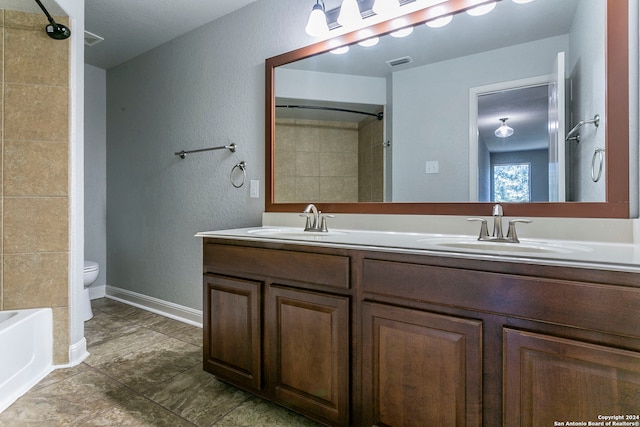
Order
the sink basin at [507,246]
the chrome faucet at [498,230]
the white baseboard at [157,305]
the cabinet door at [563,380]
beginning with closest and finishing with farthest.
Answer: the cabinet door at [563,380], the sink basin at [507,246], the chrome faucet at [498,230], the white baseboard at [157,305]

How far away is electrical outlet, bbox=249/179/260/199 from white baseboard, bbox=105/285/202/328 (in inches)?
41.5

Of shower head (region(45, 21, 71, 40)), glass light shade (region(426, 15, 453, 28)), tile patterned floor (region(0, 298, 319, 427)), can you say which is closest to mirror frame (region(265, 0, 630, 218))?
glass light shade (region(426, 15, 453, 28))

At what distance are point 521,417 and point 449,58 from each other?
1.45 metres

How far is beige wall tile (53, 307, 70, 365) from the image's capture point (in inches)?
73.5

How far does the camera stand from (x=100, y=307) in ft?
9.66

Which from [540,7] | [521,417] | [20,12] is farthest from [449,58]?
[20,12]

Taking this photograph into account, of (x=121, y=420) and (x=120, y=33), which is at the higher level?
(x=120, y=33)

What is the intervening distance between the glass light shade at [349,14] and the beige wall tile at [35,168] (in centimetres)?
173

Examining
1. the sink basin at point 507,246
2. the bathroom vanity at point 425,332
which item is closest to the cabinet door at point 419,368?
the bathroom vanity at point 425,332

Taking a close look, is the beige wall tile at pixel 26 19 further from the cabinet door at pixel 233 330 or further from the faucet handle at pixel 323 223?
the faucet handle at pixel 323 223

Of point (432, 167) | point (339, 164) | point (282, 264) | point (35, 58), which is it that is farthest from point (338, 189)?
point (35, 58)

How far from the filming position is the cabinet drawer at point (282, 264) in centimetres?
123

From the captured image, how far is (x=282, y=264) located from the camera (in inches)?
53.8

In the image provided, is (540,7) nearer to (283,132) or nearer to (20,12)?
(283,132)
